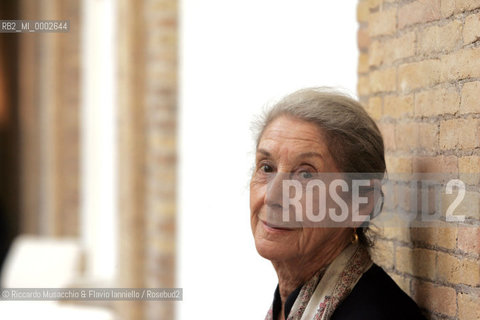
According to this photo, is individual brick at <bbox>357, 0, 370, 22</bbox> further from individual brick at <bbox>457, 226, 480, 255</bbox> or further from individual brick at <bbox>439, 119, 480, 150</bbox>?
individual brick at <bbox>457, 226, 480, 255</bbox>

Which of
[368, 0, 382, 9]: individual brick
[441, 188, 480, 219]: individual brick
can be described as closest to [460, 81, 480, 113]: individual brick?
[441, 188, 480, 219]: individual brick

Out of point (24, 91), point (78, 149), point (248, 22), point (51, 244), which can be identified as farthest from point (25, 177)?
point (248, 22)

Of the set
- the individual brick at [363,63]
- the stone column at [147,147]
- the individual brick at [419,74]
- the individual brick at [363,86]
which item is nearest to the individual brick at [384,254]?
the individual brick at [419,74]

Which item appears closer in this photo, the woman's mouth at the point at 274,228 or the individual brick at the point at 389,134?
the woman's mouth at the point at 274,228

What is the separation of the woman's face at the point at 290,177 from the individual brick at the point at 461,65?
392mm

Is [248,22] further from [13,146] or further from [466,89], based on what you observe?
[13,146]

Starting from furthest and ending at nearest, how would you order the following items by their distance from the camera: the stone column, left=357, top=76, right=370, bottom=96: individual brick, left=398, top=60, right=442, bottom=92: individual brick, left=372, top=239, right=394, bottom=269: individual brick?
the stone column < left=357, top=76, right=370, bottom=96: individual brick < left=372, top=239, right=394, bottom=269: individual brick < left=398, top=60, right=442, bottom=92: individual brick

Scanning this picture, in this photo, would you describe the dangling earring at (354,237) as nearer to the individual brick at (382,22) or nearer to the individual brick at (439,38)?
the individual brick at (439,38)

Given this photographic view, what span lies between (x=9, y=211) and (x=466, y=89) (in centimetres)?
928

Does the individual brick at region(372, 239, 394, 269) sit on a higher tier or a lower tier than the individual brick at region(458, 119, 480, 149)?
lower

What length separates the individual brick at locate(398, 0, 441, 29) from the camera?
2.17m

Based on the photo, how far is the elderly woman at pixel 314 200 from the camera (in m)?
2.02

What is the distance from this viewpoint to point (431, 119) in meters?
2.19

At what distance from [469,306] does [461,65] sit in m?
0.63
